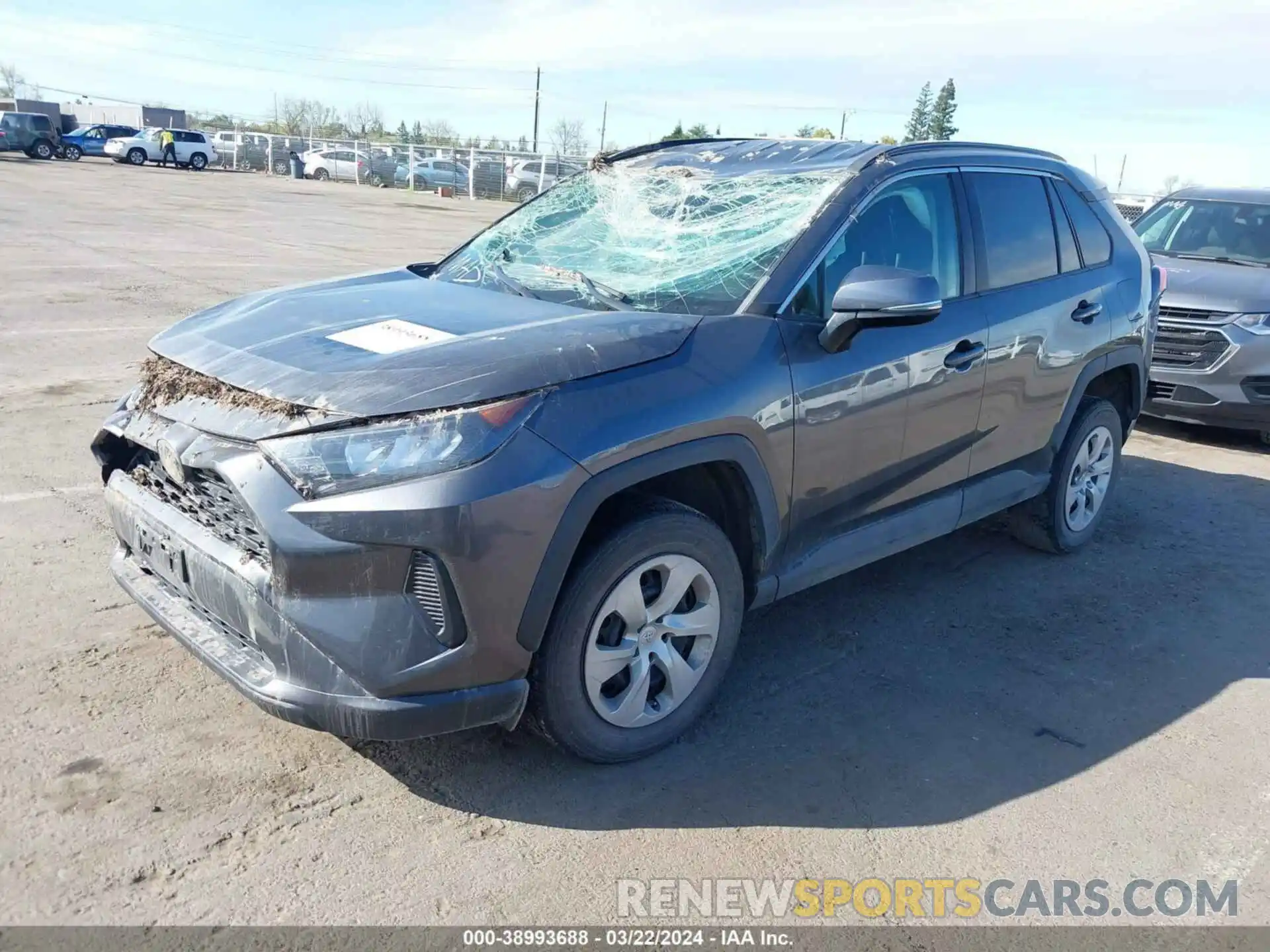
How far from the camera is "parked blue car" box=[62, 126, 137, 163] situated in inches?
1711

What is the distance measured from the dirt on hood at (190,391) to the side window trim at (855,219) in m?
1.61

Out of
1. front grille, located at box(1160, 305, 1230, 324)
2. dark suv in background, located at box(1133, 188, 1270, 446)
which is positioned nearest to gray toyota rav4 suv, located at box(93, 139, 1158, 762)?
dark suv in background, located at box(1133, 188, 1270, 446)

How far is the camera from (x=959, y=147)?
4.44 metres

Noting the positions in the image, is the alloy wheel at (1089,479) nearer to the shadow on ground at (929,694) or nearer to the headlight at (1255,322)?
the shadow on ground at (929,694)

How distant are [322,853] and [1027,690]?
2.56 metres

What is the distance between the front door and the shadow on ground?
51cm

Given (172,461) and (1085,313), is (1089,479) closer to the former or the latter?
(1085,313)

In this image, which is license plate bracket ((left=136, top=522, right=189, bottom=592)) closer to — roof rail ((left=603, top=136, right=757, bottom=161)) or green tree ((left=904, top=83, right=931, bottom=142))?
roof rail ((left=603, top=136, right=757, bottom=161))

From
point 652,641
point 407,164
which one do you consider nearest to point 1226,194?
point 652,641

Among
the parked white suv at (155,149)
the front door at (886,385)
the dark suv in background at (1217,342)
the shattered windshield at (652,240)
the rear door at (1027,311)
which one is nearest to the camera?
the front door at (886,385)

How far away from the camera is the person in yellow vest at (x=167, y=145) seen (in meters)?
43.4

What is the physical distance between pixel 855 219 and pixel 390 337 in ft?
5.56

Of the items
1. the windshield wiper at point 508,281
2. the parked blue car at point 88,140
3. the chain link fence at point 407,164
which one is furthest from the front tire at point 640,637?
the parked blue car at point 88,140

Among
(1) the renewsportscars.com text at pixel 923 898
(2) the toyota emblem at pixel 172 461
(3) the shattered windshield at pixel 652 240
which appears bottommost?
(1) the renewsportscars.com text at pixel 923 898
